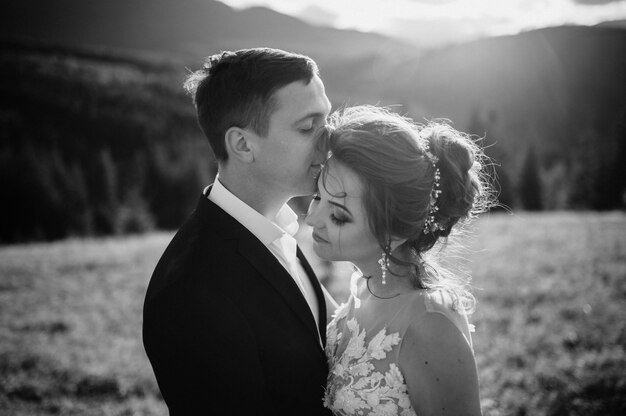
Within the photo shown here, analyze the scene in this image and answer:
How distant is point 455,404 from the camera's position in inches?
88.7

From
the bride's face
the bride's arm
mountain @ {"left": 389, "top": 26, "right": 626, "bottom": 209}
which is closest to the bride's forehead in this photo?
the bride's face

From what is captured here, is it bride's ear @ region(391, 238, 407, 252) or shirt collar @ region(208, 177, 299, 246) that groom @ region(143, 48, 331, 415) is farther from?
bride's ear @ region(391, 238, 407, 252)

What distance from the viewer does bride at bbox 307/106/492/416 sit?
2.50 m

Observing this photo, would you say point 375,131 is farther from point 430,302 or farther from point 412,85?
point 412,85

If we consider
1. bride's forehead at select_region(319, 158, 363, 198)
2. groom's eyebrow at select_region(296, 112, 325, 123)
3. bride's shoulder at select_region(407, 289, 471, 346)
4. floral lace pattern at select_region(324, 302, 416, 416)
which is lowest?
floral lace pattern at select_region(324, 302, 416, 416)

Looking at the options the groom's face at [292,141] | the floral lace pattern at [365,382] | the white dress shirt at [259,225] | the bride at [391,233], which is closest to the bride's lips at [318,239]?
the bride at [391,233]

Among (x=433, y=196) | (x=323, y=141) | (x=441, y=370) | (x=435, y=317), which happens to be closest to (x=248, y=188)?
(x=323, y=141)

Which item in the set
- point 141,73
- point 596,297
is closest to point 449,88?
point 141,73

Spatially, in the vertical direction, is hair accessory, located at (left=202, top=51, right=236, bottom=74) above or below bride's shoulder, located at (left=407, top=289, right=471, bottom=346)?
above

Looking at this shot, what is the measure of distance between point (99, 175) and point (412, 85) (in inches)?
4033

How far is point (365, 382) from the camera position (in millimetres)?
2641

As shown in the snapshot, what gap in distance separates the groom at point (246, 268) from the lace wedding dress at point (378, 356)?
14 cm

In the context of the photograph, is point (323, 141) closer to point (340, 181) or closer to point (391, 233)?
point (340, 181)

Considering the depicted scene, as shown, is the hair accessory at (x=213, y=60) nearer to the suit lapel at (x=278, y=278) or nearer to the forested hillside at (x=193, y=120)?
the forested hillside at (x=193, y=120)
